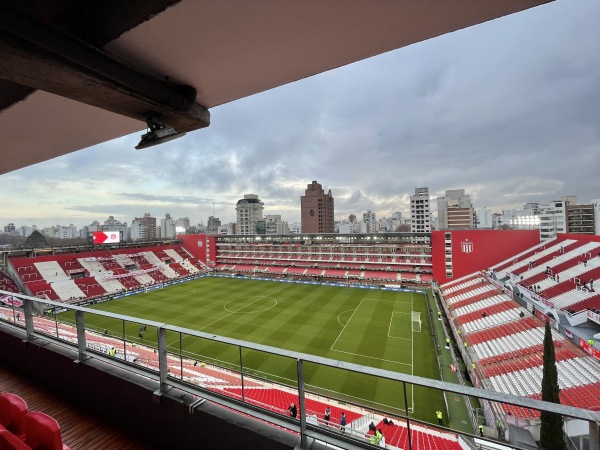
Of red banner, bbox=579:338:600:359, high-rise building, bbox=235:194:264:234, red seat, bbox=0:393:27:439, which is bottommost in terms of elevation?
red banner, bbox=579:338:600:359

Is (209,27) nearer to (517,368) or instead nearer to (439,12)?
(439,12)

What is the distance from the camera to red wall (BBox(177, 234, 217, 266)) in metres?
38.8

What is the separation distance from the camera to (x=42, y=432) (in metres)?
1.97

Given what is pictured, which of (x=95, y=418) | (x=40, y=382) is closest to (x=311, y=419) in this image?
(x=95, y=418)

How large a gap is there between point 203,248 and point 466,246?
32.4m

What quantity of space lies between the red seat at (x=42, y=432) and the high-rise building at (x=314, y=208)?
6711cm

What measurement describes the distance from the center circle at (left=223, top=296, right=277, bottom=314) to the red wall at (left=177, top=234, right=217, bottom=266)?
17.0 metres

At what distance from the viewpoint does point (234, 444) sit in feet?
6.97

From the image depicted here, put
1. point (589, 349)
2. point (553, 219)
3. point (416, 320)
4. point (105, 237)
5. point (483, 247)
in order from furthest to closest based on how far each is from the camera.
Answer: point (553, 219)
point (105, 237)
point (483, 247)
point (416, 320)
point (589, 349)

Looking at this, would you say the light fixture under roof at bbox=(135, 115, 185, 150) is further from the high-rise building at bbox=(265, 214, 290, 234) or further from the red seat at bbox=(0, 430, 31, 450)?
the high-rise building at bbox=(265, 214, 290, 234)

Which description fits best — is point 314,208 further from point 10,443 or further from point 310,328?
point 10,443

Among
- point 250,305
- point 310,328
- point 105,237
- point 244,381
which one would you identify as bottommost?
point 310,328

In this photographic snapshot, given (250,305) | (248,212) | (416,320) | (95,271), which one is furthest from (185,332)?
(248,212)

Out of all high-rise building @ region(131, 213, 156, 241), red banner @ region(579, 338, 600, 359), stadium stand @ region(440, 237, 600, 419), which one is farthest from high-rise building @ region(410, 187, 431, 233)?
high-rise building @ region(131, 213, 156, 241)
